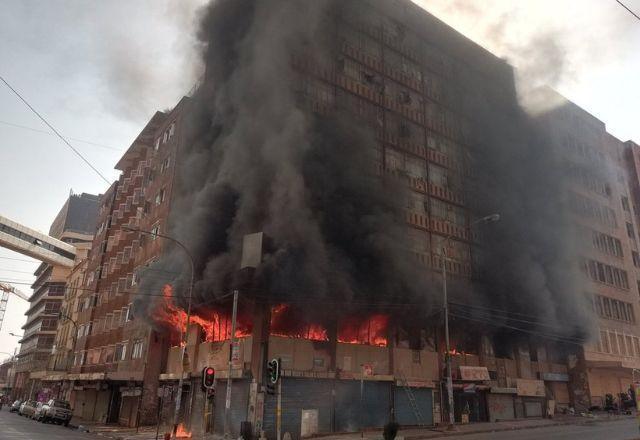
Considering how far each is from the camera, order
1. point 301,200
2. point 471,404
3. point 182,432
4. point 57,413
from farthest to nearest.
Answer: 1. point 57,413
2. point 471,404
3. point 182,432
4. point 301,200

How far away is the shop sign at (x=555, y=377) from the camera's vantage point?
39.6 m

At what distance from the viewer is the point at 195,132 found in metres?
37.7

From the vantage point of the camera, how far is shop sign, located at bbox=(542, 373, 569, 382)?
39562 millimetres

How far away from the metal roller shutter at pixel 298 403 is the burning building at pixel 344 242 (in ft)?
0.26

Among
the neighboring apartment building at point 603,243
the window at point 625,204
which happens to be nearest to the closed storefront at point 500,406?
the neighboring apartment building at point 603,243

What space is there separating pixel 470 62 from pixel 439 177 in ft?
→ 47.7

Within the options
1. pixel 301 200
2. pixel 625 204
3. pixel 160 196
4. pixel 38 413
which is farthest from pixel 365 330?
pixel 625 204

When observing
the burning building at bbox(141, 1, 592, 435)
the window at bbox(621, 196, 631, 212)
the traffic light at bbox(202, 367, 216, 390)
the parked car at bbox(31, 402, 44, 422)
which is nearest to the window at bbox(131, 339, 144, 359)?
the burning building at bbox(141, 1, 592, 435)

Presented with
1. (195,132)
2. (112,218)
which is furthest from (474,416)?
(112,218)

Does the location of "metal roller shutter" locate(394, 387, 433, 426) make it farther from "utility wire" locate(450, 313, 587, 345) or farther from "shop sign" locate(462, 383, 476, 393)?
"utility wire" locate(450, 313, 587, 345)

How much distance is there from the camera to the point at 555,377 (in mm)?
40438

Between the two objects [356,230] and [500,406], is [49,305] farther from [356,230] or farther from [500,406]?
[500,406]

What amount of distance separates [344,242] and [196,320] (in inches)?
415

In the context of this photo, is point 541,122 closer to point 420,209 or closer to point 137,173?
point 420,209
